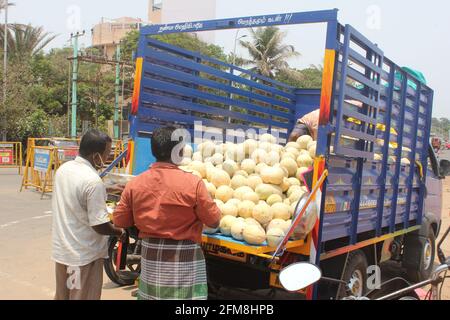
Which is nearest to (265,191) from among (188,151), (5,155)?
(188,151)

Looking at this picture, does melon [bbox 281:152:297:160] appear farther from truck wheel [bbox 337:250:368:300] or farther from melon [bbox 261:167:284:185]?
truck wheel [bbox 337:250:368:300]

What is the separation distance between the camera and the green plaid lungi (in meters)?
2.81

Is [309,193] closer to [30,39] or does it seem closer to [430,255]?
[430,255]

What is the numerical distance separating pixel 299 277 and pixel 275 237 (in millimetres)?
1221

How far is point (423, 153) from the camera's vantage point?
5887mm

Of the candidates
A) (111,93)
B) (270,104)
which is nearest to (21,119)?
(111,93)

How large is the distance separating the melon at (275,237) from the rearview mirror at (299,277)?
1.12 meters

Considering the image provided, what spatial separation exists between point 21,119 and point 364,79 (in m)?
22.9

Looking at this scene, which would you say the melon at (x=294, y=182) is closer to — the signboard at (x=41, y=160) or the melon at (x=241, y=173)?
the melon at (x=241, y=173)

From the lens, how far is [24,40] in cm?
3195

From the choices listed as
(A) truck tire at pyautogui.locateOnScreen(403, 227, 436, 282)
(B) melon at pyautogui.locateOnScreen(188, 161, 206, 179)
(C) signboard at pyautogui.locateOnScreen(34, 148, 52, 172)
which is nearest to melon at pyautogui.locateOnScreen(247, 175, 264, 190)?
(B) melon at pyautogui.locateOnScreen(188, 161, 206, 179)

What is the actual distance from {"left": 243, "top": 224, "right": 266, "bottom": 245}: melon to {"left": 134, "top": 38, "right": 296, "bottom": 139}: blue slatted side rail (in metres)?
1.95

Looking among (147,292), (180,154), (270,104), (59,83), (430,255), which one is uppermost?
(59,83)

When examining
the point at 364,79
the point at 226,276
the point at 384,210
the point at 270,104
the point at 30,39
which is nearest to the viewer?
the point at 364,79
